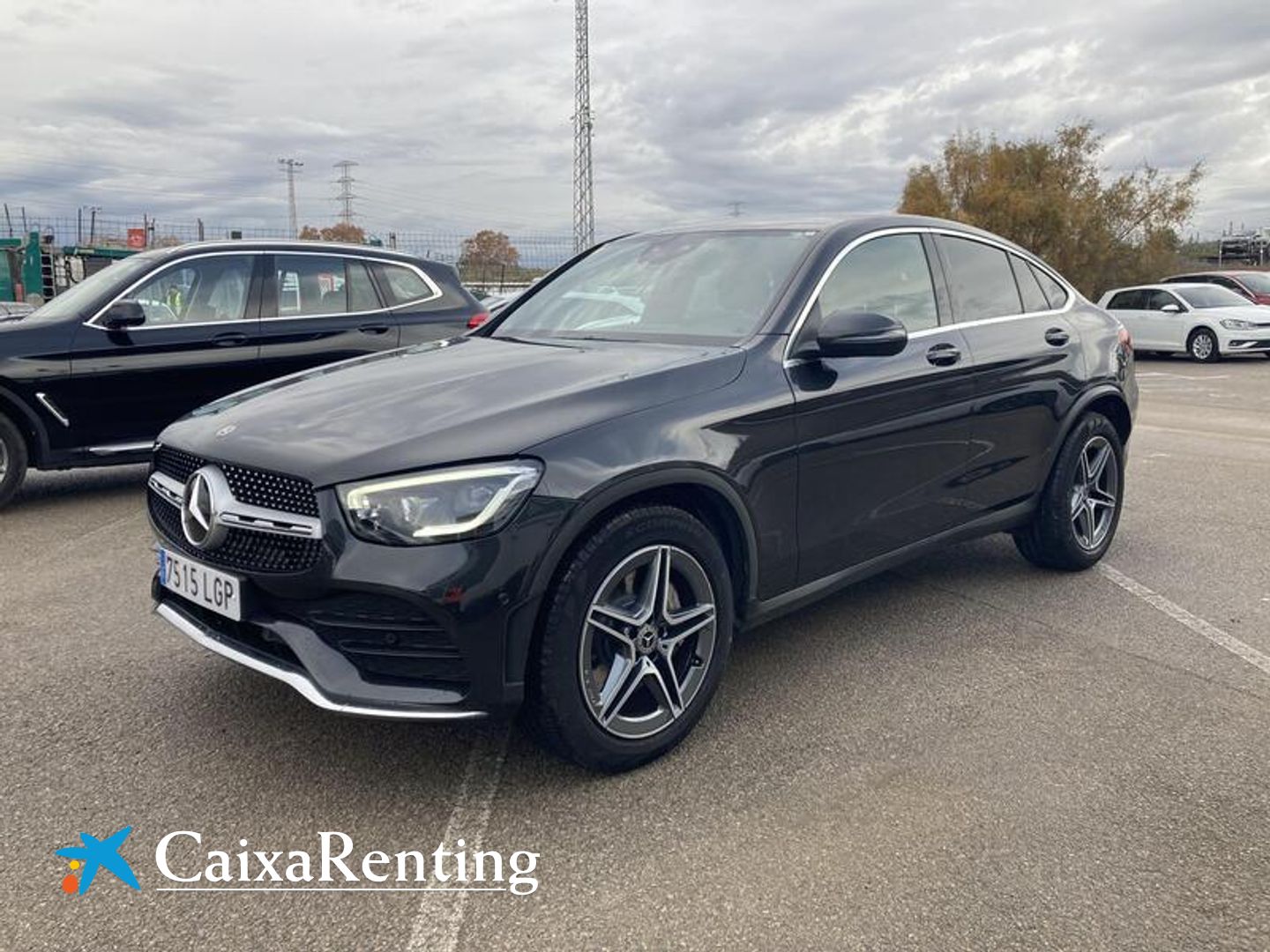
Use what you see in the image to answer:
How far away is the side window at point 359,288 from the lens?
7645 millimetres

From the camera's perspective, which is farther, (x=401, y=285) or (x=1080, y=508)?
(x=401, y=285)

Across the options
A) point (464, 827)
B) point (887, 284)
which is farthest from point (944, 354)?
point (464, 827)

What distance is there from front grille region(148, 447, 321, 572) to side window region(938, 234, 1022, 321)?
2885mm

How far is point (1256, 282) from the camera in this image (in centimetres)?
2198

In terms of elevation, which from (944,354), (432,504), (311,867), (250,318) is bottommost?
(311,867)

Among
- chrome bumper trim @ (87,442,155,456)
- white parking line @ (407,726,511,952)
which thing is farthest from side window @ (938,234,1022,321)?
chrome bumper trim @ (87,442,155,456)

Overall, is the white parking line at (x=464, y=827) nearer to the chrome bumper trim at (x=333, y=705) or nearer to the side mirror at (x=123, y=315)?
the chrome bumper trim at (x=333, y=705)

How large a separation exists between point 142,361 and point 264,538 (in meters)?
4.58

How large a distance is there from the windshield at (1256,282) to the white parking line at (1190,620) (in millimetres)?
19816

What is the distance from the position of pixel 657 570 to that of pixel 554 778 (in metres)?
0.68

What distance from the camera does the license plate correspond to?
2.89 metres

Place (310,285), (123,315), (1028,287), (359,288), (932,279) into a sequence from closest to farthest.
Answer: (932,279) → (1028,287) → (123,315) → (310,285) → (359,288)

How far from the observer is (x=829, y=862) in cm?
262

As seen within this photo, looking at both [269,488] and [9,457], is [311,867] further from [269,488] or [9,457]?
→ [9,457]
